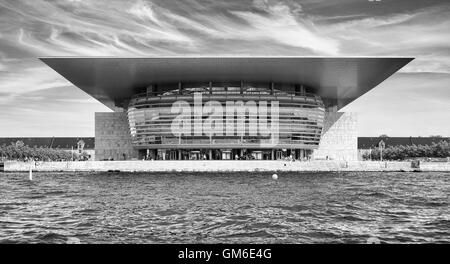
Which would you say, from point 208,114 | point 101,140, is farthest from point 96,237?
point 101,140

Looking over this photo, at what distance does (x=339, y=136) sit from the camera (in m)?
75.2

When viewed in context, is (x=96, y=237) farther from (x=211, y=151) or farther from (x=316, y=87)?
(x=316, y=87)

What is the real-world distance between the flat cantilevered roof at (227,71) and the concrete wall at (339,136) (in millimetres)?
8531

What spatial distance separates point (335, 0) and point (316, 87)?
215ft

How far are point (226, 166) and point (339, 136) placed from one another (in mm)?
25157

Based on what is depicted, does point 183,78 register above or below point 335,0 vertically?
above

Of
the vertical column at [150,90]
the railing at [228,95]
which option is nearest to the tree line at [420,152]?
the railing at [228,95]

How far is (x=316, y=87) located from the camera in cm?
6662

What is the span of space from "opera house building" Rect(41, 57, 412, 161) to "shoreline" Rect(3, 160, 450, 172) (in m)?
5.13

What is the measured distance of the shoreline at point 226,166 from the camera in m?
56.8

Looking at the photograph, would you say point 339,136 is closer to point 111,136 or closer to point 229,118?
point 229,118

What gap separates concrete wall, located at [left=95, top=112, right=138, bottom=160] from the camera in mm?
75500

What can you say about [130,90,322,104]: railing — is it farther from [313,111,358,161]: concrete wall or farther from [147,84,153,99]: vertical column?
[313,111,358,161]: concrete wall

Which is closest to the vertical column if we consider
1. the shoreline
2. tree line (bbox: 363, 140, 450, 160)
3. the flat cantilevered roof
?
the flat cantilevered roof
